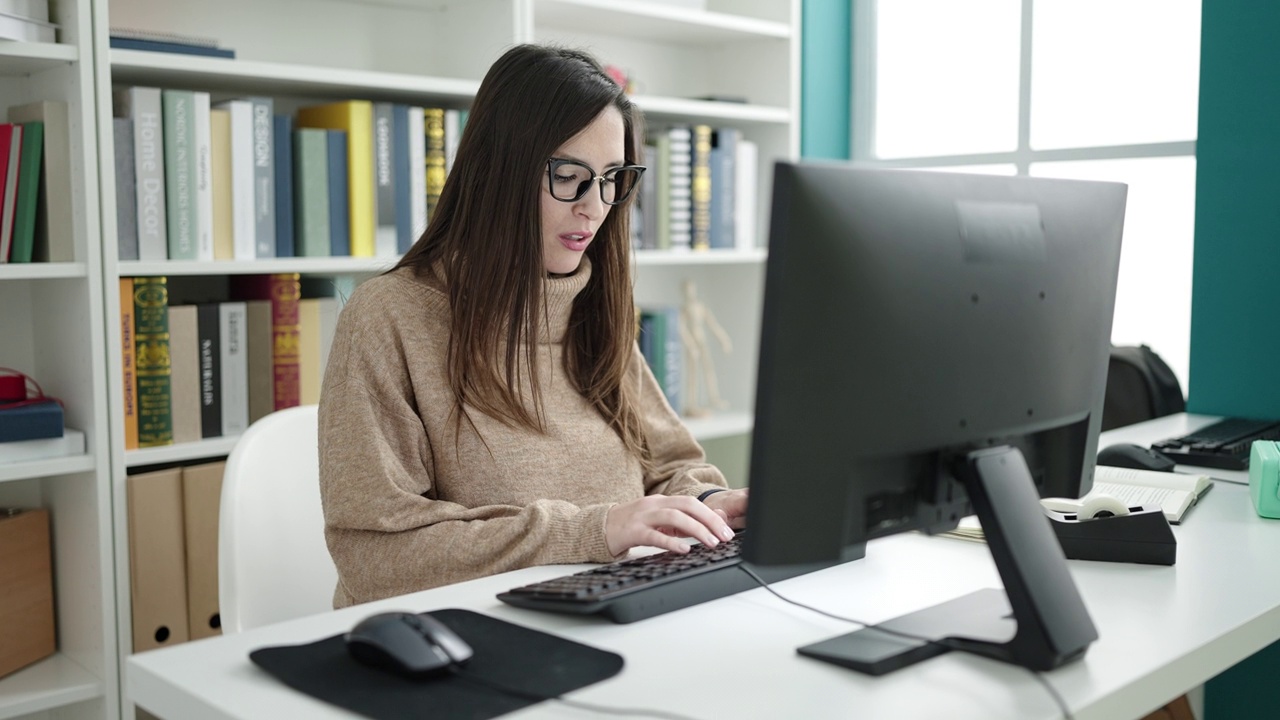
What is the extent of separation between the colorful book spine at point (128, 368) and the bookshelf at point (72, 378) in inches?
2.3

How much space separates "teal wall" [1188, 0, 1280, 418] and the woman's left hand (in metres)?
1.36

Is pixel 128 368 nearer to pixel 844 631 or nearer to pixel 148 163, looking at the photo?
pixel 148 163

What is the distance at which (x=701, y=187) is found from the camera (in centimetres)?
287

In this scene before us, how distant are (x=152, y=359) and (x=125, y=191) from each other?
0.96 feet

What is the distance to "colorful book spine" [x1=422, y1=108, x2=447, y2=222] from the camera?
2.37 metres

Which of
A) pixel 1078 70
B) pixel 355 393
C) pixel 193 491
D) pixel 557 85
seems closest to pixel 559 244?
pixel 557 85

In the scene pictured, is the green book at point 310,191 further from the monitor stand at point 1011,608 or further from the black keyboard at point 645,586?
the monitor stand at point 1011,608

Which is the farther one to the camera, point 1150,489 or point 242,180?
point 242,180

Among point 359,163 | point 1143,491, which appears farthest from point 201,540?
point 1143,491

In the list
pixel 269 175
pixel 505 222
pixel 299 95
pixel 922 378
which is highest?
pixel 299 95

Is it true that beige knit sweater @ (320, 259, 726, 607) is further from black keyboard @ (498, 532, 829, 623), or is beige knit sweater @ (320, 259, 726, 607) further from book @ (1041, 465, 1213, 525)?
book @ (1041, 465, 1213, 525)

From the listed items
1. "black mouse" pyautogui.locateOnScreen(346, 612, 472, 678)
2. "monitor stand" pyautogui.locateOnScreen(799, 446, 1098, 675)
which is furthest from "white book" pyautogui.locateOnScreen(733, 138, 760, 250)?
"black mouse" pyautogui.locateOnScreen(346, 612, 472, 678)

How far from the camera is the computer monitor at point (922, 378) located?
862 mm

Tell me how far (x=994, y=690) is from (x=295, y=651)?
54 centimetres
